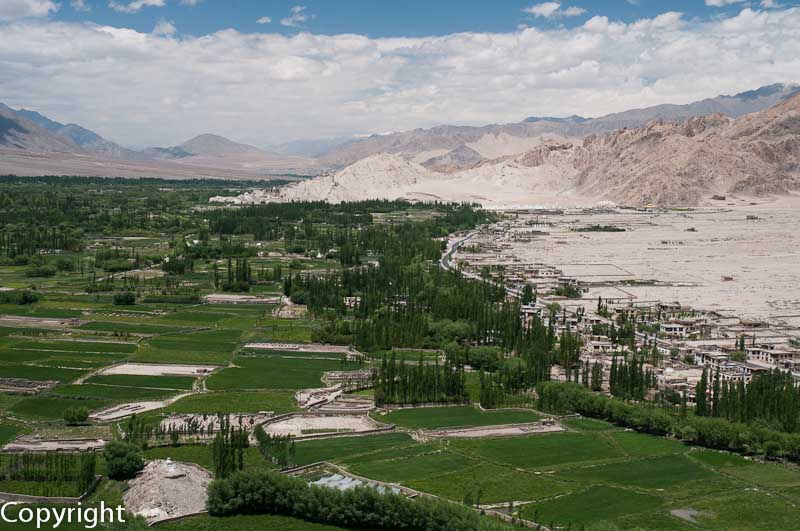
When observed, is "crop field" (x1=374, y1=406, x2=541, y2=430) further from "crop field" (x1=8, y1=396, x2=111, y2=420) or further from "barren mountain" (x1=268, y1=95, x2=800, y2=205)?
"barren mountain" (x1=268, y1=95, x2=800, y2=205)

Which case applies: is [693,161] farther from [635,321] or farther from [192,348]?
[192,348]

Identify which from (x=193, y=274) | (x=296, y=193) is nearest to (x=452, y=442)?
(x=193, y=274)

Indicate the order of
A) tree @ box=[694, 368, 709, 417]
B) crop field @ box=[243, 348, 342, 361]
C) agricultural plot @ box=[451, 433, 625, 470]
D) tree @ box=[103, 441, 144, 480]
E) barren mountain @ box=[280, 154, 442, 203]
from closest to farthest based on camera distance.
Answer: tree @ box=[103, 441, 144, 480] < agricultural plot @ box=[451, 433, 625, 470] < tree @ box=[694, 368, 709, 417] < crop field @ box=[243, 348, 342, 361] < barren mountain @ box=[280, 154, 442, 203]

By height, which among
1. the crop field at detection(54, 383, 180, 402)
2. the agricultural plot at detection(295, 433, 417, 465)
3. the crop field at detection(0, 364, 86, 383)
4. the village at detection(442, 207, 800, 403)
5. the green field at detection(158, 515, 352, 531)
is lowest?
the green field at detection(158, 515, 352, 531)

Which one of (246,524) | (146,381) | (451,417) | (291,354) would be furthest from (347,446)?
(291,354)

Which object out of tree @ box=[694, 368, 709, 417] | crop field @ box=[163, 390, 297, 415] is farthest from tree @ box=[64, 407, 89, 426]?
tree @ box=[694, 368, 709, 417]

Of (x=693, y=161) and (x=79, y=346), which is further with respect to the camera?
(x=693, y=161)
